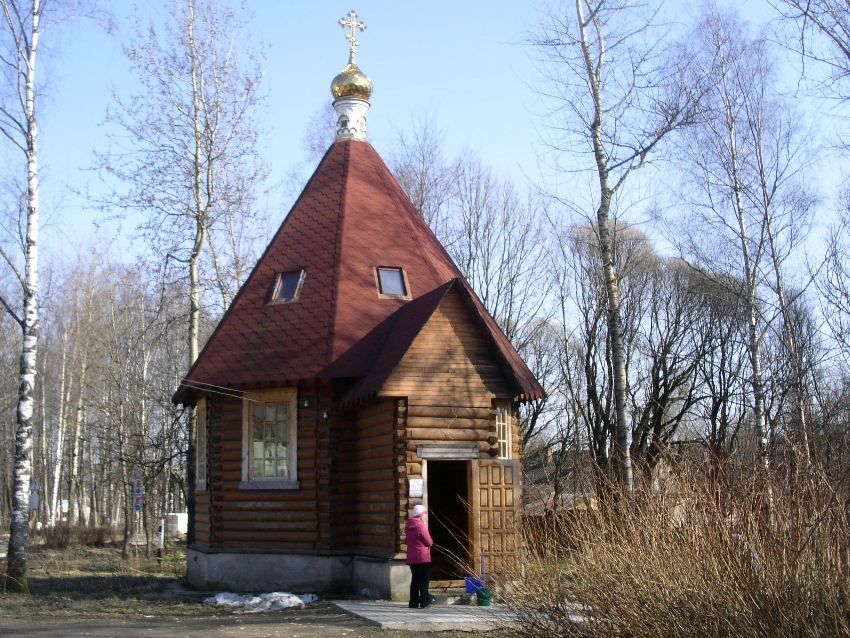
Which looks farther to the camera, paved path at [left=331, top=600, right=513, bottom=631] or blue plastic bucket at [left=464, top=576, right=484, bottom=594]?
blue plastic bucket at [left=464, top=576, right=484, bottom=594]

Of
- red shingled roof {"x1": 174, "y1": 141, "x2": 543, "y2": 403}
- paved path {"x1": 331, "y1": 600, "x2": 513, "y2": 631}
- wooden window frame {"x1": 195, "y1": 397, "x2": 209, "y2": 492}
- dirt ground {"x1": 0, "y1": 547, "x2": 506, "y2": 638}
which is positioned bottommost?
dirt ground {"x1": 0, "y1": 547, "x2": 506, "y2": 638}

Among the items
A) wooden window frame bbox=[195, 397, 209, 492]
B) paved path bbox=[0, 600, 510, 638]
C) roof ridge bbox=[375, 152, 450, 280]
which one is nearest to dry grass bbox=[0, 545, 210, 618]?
paved path bbox=[0, 600, 510, 638]

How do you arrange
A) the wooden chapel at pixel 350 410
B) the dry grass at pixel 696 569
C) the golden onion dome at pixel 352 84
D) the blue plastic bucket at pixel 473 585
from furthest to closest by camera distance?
the golden onion dome at pixel 352 84 → the wooden chapel at pixel 350 410 → the blue plastic bucket at pixel 473 585 → the dry grass at pixel 696 569

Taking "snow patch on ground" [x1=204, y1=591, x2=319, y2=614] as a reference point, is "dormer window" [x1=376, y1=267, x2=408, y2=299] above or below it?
above

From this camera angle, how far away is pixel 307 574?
15.5 meters

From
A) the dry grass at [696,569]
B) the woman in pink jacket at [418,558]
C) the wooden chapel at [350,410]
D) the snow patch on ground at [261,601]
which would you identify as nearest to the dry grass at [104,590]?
the snow patch on ground at [261,601]

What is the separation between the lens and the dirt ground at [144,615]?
11438 mm

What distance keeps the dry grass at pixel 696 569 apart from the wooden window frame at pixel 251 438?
7.31 meters

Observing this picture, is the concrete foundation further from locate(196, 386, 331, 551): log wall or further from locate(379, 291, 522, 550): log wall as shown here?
locate(379, 291, 522, 550): log wall

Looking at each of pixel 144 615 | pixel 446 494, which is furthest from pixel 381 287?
pixel 144 615

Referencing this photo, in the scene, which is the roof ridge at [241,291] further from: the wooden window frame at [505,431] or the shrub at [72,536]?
the shrub at [72,536]

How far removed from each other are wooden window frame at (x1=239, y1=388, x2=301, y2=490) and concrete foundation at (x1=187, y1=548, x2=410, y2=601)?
46.8 inches

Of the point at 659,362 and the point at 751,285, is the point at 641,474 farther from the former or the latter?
the point at 659,362

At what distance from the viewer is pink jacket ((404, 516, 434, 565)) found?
12945mm
